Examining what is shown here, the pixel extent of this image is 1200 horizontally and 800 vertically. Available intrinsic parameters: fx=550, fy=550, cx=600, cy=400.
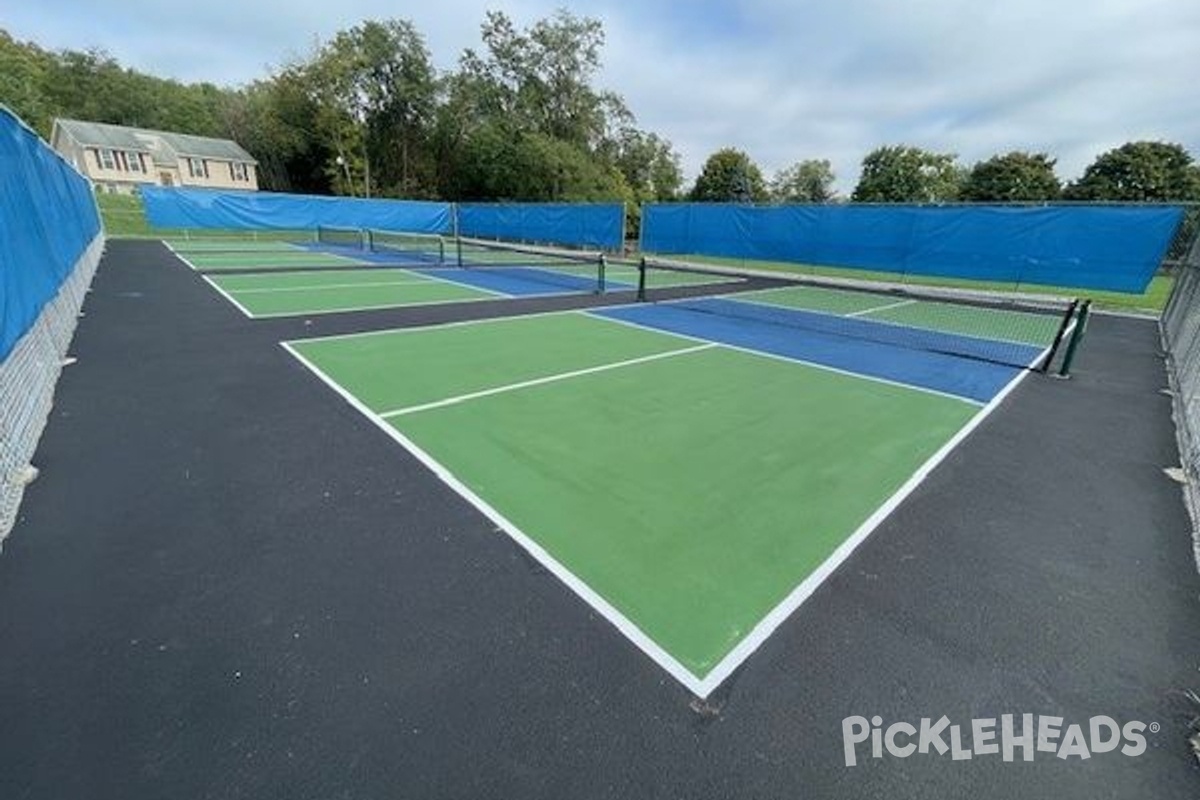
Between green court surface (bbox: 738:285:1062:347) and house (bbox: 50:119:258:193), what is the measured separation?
59038 mm

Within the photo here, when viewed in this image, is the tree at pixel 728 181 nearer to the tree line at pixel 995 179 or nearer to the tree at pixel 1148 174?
the tree line at pixel 995 179

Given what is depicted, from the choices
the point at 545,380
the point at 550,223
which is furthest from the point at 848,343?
the point at 550,223

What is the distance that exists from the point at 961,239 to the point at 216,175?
62452 mm

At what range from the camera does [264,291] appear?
1201 centimetres

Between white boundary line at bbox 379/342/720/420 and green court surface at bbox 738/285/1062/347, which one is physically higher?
green court surface at bbox 738/285/1062/347

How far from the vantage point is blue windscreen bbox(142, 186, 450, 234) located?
994 inches

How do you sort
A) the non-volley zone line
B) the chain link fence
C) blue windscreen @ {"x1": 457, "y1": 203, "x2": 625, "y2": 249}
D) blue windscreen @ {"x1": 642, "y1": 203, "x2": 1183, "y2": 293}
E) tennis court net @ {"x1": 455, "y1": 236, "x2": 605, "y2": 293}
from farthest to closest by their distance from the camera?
blue windscreen @ {"x1": 457, "y1": 203, "x2": 625, "y2": 249}
blue windscreen @ {"x1": 642, "y1": 203, "x2": 1183, "y2": 293}
tennis court net @ {"x1": 455, "y1": 236, "x2": 605, "y2": 293}
the non-volley zone line
the chain link fence

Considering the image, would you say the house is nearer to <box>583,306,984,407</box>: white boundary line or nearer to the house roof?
the house roof

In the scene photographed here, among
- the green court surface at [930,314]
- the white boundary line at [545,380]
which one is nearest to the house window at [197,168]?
the green court surface at [930,314]

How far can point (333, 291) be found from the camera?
39.9ft

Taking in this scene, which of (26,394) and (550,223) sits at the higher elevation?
(550,223)

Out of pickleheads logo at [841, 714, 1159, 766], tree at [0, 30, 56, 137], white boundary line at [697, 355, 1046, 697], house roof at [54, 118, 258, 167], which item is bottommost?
pickleheads logo at [841, 714, 1159, 766]

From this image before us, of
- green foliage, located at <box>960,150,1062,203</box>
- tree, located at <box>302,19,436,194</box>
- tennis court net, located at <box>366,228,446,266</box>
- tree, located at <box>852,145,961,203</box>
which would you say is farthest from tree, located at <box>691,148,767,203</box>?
tennis court net, located at <box>366,228,446,266</box>

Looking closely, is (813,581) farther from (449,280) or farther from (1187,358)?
(449,280)
